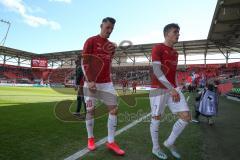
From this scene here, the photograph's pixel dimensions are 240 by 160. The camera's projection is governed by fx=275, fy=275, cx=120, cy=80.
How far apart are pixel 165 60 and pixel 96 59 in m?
1.10

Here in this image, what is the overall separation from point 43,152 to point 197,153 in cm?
237

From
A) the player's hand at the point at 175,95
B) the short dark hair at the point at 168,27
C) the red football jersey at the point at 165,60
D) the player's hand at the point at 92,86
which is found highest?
the short dark hair at the point at 168,27

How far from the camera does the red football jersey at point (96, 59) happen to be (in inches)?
172

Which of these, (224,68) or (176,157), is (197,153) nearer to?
(176,157)

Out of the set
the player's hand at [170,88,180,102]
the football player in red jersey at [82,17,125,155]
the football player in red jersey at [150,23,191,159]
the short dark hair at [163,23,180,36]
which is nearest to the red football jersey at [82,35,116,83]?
the football player in red jersey at [82,17,125,155]

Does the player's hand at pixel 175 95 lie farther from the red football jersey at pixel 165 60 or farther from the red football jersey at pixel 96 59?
the red football jersey at pixel 96 59

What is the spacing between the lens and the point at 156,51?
159 inches


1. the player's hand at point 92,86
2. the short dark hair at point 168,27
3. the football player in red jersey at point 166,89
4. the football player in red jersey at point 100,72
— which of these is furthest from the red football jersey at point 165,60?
the player's hand at point 92,86

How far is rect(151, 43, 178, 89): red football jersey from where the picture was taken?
4047 millimetres

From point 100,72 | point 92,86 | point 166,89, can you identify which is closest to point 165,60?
point 166,89

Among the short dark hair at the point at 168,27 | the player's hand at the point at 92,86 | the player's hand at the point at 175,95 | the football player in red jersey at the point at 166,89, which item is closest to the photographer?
the player's hand at the point at 175,95

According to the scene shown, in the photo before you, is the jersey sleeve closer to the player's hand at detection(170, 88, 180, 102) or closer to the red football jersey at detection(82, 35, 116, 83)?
the player's hand at detection(170, 88, 180, 102)

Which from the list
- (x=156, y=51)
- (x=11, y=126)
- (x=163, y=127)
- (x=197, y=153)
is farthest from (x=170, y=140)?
(x=11, y=126)

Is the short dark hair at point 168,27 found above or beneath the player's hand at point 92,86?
above
